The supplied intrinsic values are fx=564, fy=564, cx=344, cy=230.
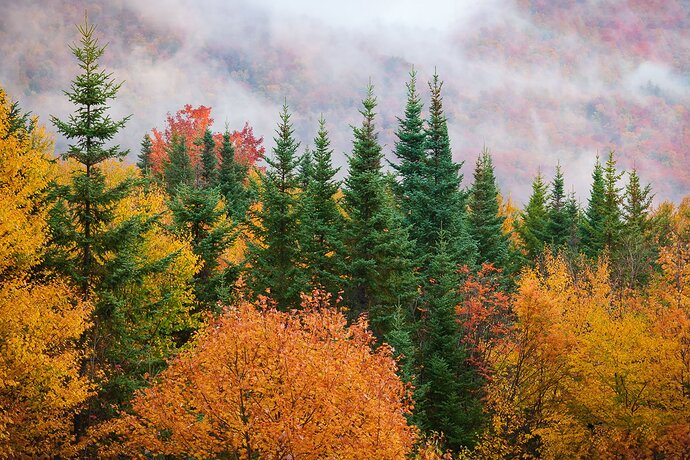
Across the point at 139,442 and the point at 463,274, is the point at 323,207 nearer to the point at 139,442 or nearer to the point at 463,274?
the point at 463,274

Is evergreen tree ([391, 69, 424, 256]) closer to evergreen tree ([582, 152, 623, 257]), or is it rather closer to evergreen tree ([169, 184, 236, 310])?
evergreen tree ([169, 184, 236, 310])

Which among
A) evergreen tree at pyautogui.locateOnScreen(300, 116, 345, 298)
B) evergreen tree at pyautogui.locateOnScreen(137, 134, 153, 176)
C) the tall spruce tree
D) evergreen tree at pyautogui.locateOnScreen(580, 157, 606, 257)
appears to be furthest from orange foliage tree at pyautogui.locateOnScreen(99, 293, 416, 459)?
evergreen tree at pyautogui.locateOnScreen(137, 134, 153, 176)

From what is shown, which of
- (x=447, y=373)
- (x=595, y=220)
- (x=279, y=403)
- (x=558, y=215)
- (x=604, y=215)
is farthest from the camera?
(x=558, y=215)

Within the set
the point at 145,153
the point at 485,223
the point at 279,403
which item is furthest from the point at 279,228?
the point at 145,153

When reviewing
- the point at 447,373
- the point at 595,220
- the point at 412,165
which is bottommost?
the point at 447,373

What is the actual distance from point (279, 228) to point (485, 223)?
936 inches

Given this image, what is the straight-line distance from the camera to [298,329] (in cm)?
1988

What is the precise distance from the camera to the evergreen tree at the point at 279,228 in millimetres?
30609

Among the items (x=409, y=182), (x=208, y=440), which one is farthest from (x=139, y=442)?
(x=409, y=182)

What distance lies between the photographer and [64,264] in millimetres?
22328

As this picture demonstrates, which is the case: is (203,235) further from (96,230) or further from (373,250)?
(96,230)

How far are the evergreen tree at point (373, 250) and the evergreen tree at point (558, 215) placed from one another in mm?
30030

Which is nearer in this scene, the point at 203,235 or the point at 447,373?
the point at 447,373

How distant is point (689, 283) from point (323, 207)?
22.3m
